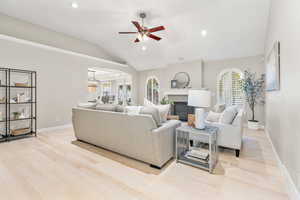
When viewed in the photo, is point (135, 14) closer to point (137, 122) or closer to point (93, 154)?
point (137, 122)

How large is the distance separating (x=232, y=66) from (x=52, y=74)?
648 cm

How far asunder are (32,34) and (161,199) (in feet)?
18.5

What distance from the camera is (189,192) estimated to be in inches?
62.9

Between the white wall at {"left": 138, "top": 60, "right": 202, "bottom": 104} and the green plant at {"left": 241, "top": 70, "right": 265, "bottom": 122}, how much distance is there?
1630mm

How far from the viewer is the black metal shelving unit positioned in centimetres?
338

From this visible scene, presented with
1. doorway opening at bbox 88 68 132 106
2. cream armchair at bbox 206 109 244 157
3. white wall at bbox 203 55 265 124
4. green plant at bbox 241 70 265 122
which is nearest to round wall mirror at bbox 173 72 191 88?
white wall at bbox 203 55 265 124

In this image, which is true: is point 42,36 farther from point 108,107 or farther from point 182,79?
point 182,79

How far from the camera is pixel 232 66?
5270mm

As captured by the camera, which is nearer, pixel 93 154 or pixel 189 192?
pixel 189 192

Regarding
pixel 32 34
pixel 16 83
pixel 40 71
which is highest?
pixel 32 34

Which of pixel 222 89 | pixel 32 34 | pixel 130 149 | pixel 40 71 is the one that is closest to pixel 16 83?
pixel 40 71

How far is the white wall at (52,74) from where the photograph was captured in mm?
3723

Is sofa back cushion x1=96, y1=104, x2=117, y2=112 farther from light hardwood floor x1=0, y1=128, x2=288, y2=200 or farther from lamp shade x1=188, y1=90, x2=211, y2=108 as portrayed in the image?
lamp shade x1=188, y1=90, x2=211, y2=108

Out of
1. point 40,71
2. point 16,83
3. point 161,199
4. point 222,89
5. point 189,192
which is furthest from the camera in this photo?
point 222,89
